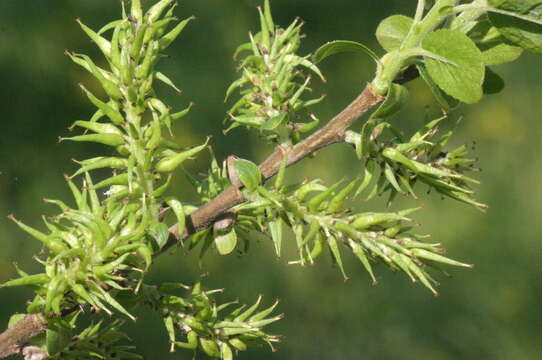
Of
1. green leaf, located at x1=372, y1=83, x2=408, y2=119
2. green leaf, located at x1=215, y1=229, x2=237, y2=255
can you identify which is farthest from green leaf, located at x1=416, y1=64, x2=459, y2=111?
green leaf, located at x1=215, y1=229, x2=237, y2=255

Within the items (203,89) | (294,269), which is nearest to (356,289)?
(294,269)

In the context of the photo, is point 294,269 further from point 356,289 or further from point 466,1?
point 466,1

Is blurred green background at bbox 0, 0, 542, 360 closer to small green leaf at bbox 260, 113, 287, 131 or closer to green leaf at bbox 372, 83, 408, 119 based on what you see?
small green leaf at bbox 260, 113, 287, 131

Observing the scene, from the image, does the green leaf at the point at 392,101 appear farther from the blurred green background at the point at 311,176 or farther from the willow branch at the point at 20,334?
the blurred green background at the point at 311,176

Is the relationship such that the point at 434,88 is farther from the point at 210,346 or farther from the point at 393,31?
the point at 210,346

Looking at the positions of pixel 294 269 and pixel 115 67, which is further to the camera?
pixel 294 269

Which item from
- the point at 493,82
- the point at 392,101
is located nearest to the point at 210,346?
the point at 392,101
